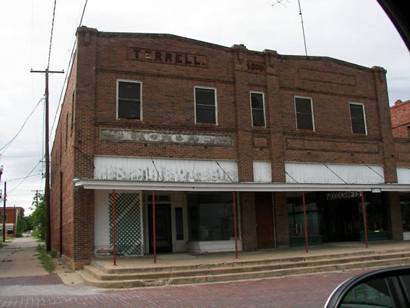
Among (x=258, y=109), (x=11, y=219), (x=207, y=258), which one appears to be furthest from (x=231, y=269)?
(x=11, y=219)

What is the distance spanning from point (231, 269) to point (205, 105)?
7.90 metres

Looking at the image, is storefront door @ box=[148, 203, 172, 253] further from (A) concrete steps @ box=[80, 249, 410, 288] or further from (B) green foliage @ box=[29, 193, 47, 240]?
(B) green foliage @ box=[29, 193, 47, 240]

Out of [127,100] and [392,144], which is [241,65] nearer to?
[127,100]

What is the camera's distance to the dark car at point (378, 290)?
3514 millimetres

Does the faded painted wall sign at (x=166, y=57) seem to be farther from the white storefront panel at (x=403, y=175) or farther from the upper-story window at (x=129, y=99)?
the white storefront panel at (x=403, y=175)

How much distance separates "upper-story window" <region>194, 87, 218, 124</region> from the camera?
21.1m

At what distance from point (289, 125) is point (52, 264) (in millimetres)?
11931

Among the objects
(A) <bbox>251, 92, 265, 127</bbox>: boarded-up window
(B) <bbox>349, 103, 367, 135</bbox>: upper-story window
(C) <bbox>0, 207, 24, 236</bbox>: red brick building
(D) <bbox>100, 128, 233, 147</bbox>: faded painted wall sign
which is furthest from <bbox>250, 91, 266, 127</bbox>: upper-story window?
(C) <bbox>0, 207, 24, 236</bbox>: red brick building

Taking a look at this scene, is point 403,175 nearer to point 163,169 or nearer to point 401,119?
point 401,119

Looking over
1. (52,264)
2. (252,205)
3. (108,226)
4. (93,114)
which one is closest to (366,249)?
(252,205)

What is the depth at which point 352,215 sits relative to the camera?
79.4 feet

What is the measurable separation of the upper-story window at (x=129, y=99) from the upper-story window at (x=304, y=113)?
24.5 feet

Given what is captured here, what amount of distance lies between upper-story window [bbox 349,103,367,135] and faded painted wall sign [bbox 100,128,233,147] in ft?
23.2

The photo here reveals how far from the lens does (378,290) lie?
11.7ft
